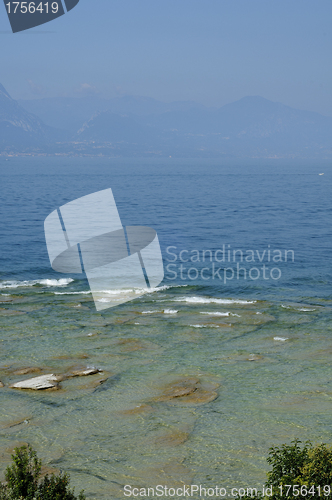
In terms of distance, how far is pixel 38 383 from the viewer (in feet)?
62.7

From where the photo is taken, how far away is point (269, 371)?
20906mm

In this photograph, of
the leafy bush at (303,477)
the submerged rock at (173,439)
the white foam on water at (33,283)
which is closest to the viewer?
the leafy bush at (303,477)

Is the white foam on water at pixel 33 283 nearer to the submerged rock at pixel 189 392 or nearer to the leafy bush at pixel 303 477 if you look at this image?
the submerged rock at pixel 189 392

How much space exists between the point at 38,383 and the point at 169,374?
5.31m

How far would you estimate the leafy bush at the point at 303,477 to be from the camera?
351 inches

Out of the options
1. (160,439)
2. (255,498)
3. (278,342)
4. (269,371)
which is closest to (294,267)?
(278,342)

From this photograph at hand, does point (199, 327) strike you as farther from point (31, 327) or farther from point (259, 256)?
point (259, 256)

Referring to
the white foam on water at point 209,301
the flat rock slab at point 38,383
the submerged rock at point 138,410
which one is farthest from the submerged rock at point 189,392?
the white foam on water at point 209,301

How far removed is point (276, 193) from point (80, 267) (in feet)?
274

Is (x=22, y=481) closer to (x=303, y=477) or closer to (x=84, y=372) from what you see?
(x=303, y=477)

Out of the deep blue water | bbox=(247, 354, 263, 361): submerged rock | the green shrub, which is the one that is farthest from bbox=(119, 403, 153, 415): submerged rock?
the deep blue water

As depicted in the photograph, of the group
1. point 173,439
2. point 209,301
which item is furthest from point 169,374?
point 209,301

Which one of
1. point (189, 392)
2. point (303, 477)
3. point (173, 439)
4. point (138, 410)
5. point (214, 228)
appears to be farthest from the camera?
point (214, 228)

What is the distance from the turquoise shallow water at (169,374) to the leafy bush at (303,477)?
3997 millimetres
